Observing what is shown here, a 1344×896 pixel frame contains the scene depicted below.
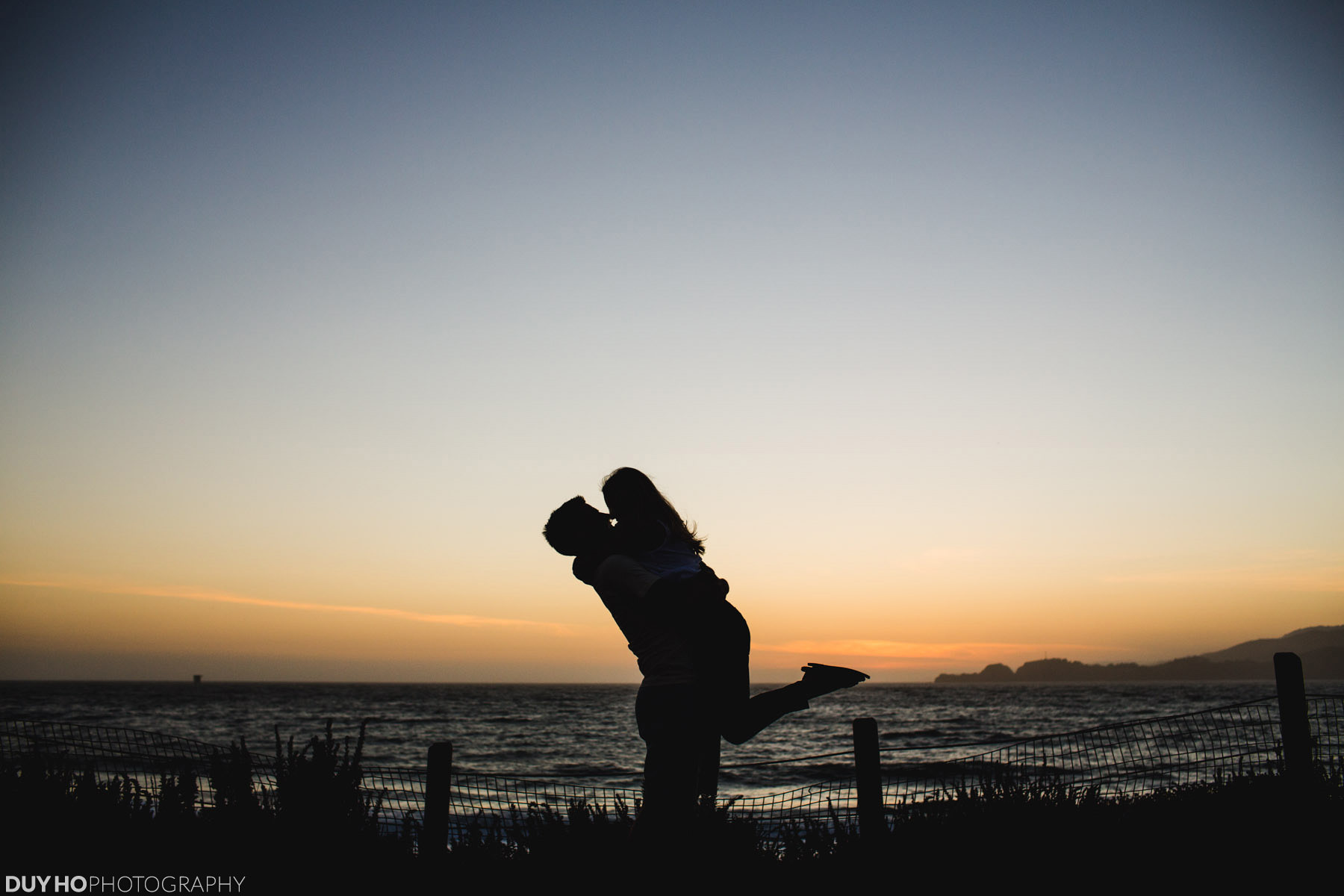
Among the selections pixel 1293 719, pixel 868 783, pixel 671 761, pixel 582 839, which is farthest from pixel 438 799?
pixel 1293 719

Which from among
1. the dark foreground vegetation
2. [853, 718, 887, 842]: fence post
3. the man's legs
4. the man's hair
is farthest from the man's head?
[853, 718, 887, 842]: fence post

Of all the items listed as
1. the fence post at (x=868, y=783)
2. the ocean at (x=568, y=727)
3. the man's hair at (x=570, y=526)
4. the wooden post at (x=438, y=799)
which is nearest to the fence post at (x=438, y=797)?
the wooden post at (x=438, y=799)

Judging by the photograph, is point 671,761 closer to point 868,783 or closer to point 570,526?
point 570,526

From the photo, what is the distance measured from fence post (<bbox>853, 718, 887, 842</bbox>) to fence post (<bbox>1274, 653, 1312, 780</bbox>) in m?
2.81

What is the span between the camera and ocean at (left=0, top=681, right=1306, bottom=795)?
25.2 m

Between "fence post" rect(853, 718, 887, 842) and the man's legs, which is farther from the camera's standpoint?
"fence post" rect(853, 718, 887, 842)

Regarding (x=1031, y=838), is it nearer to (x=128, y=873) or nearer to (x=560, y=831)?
(x=560, y=831)

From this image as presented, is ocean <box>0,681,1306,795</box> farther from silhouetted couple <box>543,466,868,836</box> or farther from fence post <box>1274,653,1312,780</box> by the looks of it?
silhouetted couple <box>543,466,868,836</box>

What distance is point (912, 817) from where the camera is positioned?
16.6 feet

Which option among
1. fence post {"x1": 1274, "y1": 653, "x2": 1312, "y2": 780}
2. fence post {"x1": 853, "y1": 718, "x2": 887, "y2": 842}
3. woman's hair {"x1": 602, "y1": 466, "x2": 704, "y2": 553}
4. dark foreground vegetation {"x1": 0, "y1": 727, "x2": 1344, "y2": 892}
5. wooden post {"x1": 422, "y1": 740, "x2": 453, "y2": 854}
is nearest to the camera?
woman's hair {"x1": 602, "y1": 466, "x2": 704, "y2": 553}

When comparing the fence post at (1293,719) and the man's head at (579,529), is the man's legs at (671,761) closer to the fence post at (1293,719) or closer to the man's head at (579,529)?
the man's head at (579,529)

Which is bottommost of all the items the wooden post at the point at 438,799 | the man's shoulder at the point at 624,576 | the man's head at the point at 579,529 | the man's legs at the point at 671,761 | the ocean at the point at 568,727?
the ocean at the point at 568,727

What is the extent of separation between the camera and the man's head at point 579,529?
135 inches

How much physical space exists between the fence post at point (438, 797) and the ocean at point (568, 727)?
5.74 m
